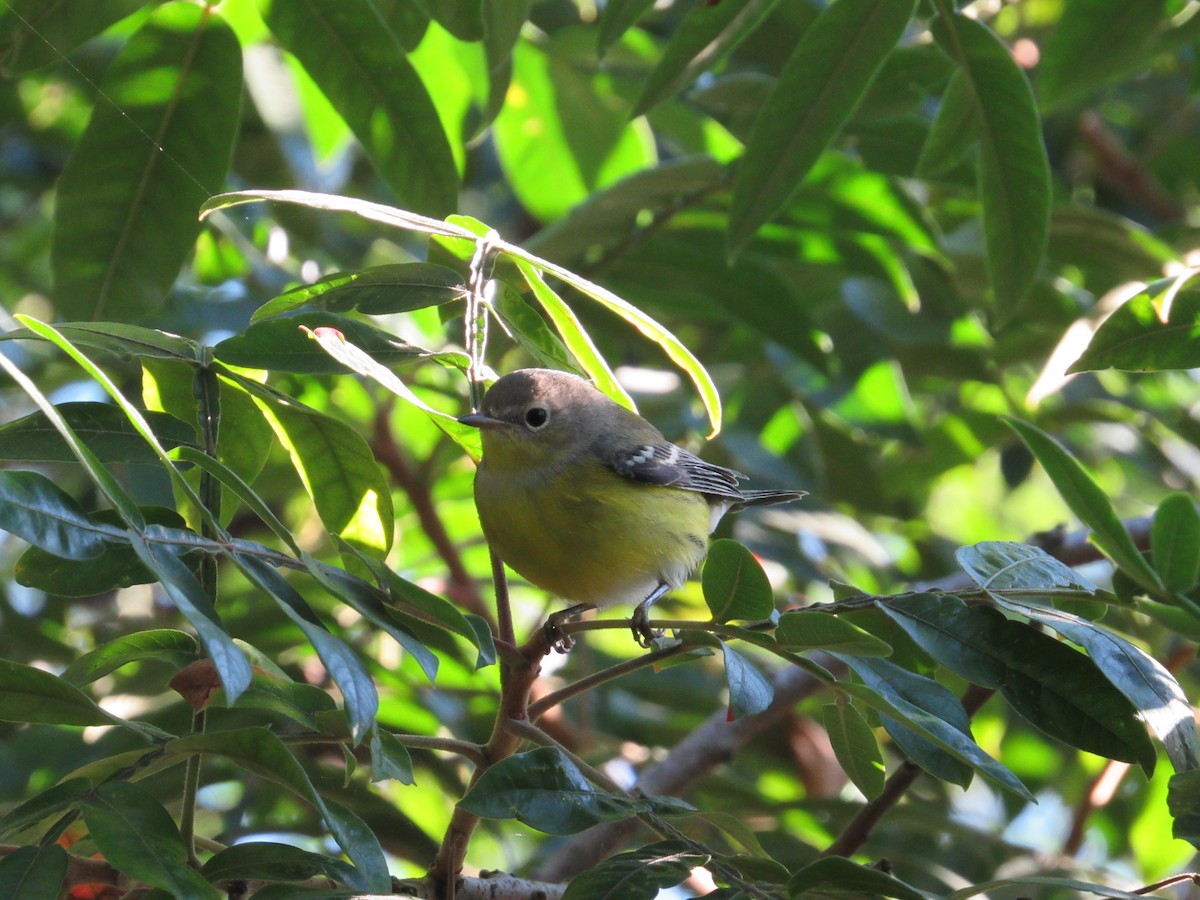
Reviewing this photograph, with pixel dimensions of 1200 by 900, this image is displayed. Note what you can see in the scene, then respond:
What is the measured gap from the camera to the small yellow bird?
3.21m

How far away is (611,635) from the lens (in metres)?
5.45

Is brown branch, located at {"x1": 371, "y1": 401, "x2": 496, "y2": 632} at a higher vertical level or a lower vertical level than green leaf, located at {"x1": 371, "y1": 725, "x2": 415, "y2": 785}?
lower

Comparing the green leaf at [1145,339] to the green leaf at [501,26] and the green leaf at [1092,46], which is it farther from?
the green leaf at [501,26]

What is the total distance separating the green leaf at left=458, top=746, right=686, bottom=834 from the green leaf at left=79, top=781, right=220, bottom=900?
41 cm

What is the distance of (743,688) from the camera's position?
2031 mm

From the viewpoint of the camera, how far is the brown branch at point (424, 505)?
176 inches

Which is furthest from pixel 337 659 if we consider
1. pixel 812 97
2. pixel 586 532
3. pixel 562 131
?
pixel 562 131

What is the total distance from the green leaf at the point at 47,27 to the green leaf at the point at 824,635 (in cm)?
194

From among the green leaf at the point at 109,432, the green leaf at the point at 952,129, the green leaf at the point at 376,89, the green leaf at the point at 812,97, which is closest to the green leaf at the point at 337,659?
the green leaf at the point at 109,432

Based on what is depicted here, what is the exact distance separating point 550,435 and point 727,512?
3.36 ft

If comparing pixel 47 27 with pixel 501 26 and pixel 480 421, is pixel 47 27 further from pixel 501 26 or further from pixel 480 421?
pixel 480 421

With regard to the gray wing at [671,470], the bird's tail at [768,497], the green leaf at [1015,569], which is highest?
the green leaf at [1015,569]

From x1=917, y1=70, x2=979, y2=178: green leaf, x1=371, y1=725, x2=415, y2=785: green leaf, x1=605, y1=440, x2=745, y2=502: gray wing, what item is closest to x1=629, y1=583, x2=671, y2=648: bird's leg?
x1=605, y1=440, x2=745, y2=502: gray wing

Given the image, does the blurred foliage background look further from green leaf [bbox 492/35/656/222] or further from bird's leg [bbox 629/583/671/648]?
bird's leg [bbox 629/583/671/648]
